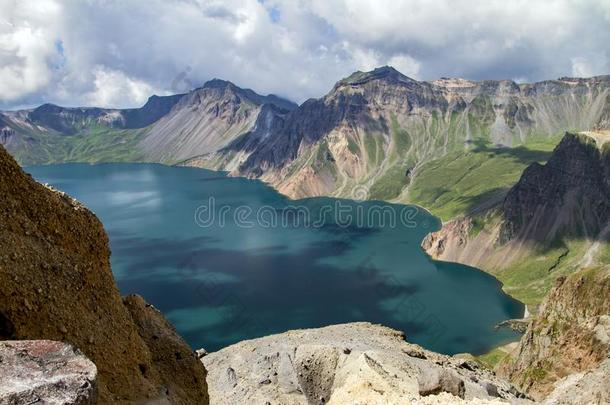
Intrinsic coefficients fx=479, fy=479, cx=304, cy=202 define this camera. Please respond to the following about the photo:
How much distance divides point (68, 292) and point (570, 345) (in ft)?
212

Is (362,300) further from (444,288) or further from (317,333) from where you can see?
(317,333)

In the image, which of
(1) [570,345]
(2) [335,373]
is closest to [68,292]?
(2) [335,373]

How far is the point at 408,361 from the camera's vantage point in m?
51.0

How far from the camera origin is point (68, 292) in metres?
23.5

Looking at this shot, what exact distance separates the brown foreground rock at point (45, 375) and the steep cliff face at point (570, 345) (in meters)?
39.8

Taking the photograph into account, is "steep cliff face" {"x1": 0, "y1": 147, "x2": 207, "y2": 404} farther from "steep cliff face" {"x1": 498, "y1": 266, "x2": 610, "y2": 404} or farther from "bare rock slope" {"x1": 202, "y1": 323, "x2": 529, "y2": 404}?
"steep cliff face" {"x1": 498, "y1": 266, "x2": 610, "y2": 404}

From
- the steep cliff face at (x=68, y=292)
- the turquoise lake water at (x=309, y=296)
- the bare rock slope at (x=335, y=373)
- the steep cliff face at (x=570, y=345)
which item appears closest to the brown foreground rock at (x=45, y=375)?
the steep cliff face at (x=68, y=292)

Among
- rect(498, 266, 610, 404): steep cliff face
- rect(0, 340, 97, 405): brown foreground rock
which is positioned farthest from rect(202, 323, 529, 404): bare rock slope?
rect(0, 340, 97, 405): brown foreground rock

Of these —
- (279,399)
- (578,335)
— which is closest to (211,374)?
(279,399)

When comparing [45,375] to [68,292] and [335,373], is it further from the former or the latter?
[335,373]

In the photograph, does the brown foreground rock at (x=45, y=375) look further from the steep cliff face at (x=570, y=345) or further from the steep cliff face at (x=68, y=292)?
the steep cliff face at (x=570, y=345)

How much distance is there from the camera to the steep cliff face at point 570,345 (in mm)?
50428

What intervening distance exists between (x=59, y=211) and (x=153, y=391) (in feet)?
35.9

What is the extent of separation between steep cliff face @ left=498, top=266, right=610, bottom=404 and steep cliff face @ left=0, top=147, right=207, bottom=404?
36.0 metres
